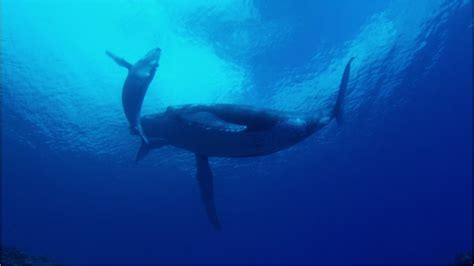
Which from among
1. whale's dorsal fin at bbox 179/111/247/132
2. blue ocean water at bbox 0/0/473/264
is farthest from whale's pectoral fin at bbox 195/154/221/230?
blue ocean water at bbox 0/0/473/264

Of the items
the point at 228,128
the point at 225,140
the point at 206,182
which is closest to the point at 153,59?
the point at 225,140

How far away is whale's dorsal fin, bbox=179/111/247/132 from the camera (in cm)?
548

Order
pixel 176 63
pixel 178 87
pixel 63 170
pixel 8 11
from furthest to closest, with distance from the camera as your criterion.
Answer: pixel 63 170
pixel 178 87
pixel 176 63
pixel 8 11

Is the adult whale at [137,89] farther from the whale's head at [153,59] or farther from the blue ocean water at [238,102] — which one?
the blue ocean water at [238,102]

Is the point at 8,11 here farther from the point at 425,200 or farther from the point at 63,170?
Result: the point at 425,200

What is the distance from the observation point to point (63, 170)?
113 feet

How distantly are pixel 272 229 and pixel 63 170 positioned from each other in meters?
31.4

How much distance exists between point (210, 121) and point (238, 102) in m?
16.0

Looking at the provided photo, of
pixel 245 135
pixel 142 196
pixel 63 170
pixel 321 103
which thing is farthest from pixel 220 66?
pixel 142 196

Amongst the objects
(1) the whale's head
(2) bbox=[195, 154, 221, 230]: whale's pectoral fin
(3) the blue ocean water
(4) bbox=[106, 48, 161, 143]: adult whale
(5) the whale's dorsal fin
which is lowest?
(5) the whale's dorsal fin

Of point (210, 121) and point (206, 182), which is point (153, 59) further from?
point (206, 182)

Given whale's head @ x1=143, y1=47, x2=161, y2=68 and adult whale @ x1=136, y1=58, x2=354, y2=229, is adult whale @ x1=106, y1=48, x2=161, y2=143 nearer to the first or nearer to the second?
whale's head @ x1=143, y1=47, x2=161, y2=68

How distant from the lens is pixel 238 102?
21781mm

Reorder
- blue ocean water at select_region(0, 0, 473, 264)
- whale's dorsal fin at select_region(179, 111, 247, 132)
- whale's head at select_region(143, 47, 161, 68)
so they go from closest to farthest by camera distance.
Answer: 1. whale's dorsal fin at select_region(179, 111, 247, 132)
2. whale's head at select_region(143, 47, 161, 68)
3. blue ocean water at select_region(0, 0, 473, 264)
